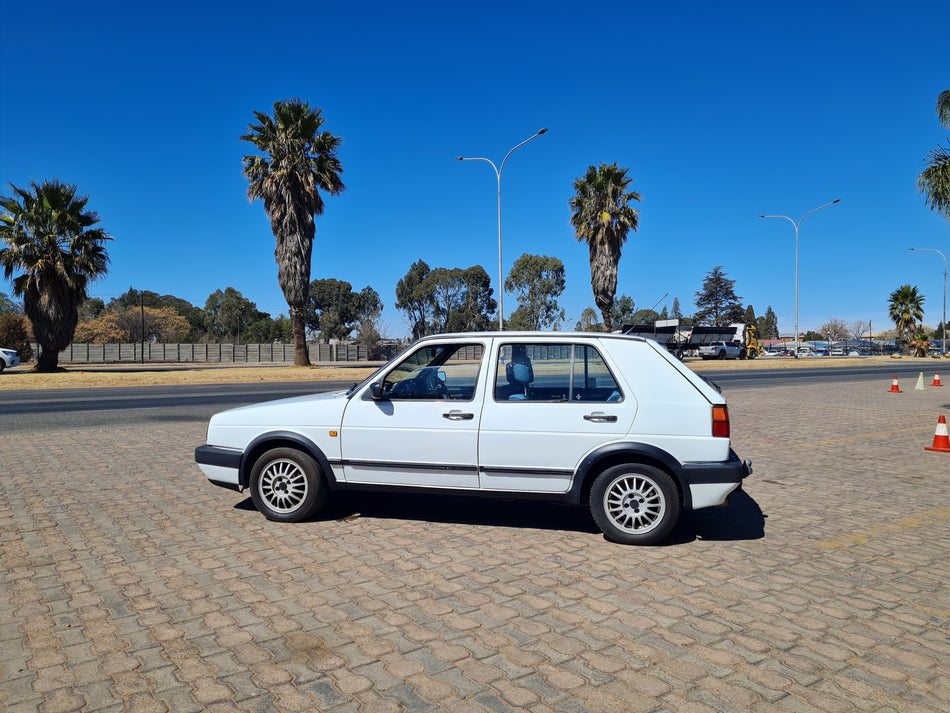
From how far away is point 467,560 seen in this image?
4770 mm

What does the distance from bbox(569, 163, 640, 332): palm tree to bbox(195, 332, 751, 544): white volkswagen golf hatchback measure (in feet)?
115

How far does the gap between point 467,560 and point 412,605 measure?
89 cm

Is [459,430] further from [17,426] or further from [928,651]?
[17,426]

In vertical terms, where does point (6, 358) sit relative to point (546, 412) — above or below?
above

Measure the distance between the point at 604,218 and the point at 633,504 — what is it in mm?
35425

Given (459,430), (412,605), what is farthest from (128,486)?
(412,605)

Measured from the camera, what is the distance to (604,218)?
38.7m

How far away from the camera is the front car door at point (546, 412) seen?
5051 mm

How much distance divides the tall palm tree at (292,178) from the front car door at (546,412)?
27744mm

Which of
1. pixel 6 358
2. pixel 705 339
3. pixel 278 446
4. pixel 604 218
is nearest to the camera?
pixel 278 446

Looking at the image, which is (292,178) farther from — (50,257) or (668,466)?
(668,466)

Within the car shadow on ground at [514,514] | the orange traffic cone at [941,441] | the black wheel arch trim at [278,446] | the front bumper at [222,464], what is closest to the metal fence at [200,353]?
the orange traffic cone at [941,441]

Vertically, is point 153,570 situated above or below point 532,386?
below

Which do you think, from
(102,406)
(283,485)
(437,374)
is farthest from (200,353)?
(437,374)
